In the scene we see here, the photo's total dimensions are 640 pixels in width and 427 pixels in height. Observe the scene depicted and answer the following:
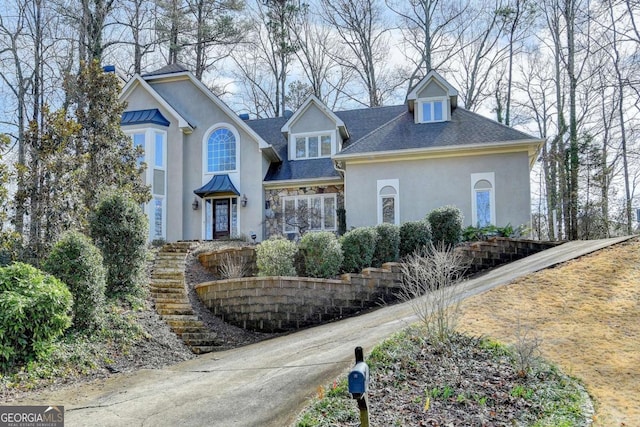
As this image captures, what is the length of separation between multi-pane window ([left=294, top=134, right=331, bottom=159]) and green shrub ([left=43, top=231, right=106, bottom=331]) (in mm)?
11628

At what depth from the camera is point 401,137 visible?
665 inches

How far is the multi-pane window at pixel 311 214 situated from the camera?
17.6 meters

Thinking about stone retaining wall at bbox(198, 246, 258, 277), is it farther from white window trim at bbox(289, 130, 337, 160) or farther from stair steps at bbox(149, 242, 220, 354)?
white window trim at bbox(289, 130, 337, 160)

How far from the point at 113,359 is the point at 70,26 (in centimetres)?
1685

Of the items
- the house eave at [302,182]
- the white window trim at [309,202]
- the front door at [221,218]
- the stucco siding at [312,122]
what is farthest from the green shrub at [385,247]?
the front door at [221,218]

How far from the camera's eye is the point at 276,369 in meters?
6.63

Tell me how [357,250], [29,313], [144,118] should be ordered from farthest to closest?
[144,118]
[357,250]
[29,313]

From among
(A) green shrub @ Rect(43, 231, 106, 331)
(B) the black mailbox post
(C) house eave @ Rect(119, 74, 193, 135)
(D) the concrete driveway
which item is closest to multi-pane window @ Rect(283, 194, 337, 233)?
(C) house eave @ Rect(119, 74, 193, 135)

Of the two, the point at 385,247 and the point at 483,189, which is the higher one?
the point at 483,189

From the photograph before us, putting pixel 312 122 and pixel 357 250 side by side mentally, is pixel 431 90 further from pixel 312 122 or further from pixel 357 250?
pixel 357 250

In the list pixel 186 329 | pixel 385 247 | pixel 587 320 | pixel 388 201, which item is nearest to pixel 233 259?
pixel 186 329

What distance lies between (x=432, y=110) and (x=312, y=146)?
4.66m

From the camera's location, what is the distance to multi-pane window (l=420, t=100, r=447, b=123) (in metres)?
17.5

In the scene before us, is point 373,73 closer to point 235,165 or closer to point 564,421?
point 235,165
